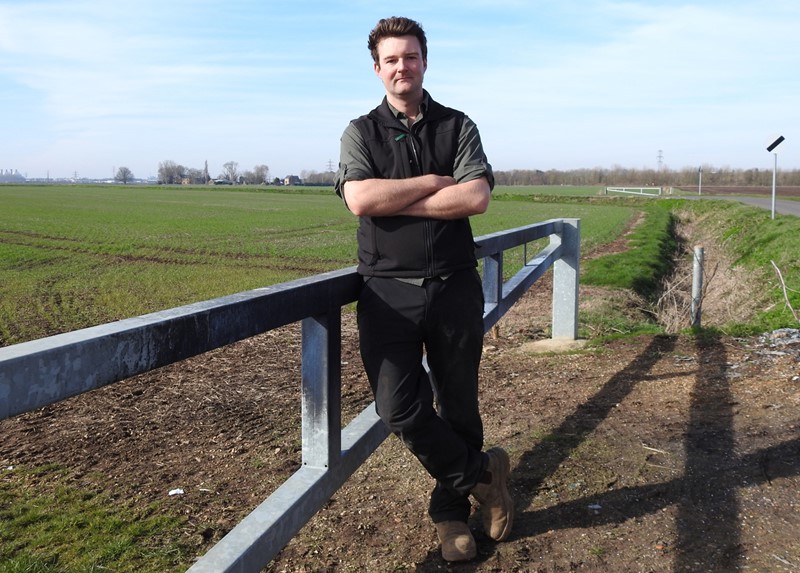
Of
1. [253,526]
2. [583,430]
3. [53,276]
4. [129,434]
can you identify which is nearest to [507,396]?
[583,430]

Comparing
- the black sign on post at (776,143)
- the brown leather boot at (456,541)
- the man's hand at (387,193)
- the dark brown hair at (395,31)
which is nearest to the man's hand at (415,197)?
the man's hand at (387,193)

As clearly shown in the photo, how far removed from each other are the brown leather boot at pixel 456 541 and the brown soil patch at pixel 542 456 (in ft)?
0.13

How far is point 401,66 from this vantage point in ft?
8.68

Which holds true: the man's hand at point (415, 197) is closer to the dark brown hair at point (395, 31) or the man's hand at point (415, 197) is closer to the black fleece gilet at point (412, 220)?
the black fleece gilet at point (412, 220)

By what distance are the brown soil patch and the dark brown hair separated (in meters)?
1.79

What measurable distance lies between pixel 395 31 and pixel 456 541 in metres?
1.77

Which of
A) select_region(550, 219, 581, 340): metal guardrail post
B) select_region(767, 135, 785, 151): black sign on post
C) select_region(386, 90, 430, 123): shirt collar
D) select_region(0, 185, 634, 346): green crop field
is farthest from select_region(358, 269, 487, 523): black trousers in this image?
select_region(767, 135, 785, 151): black sign on post

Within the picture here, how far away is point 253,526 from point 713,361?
4441 mm

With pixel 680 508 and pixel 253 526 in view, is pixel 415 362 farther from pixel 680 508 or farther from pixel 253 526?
pixel 680 508

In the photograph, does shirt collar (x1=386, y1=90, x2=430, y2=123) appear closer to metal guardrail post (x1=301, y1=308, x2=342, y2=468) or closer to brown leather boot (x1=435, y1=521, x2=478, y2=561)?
metal guardrail post (x1=301, y1=308, x2=342, y2=468)

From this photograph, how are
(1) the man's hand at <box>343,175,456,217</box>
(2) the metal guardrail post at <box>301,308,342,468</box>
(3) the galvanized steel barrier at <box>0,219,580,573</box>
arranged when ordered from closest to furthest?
(3) the galvanized steel barrier at <box>0,219,580,573</box>, (2) the metal guardrail post at <box>301,308,342,468</box>, (1) the man's hand at <box>343,175,456,217</box>

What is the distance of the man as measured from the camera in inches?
101

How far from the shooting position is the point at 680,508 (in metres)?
3.18

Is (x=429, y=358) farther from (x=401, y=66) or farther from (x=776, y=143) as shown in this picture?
(x=776, y=143)
